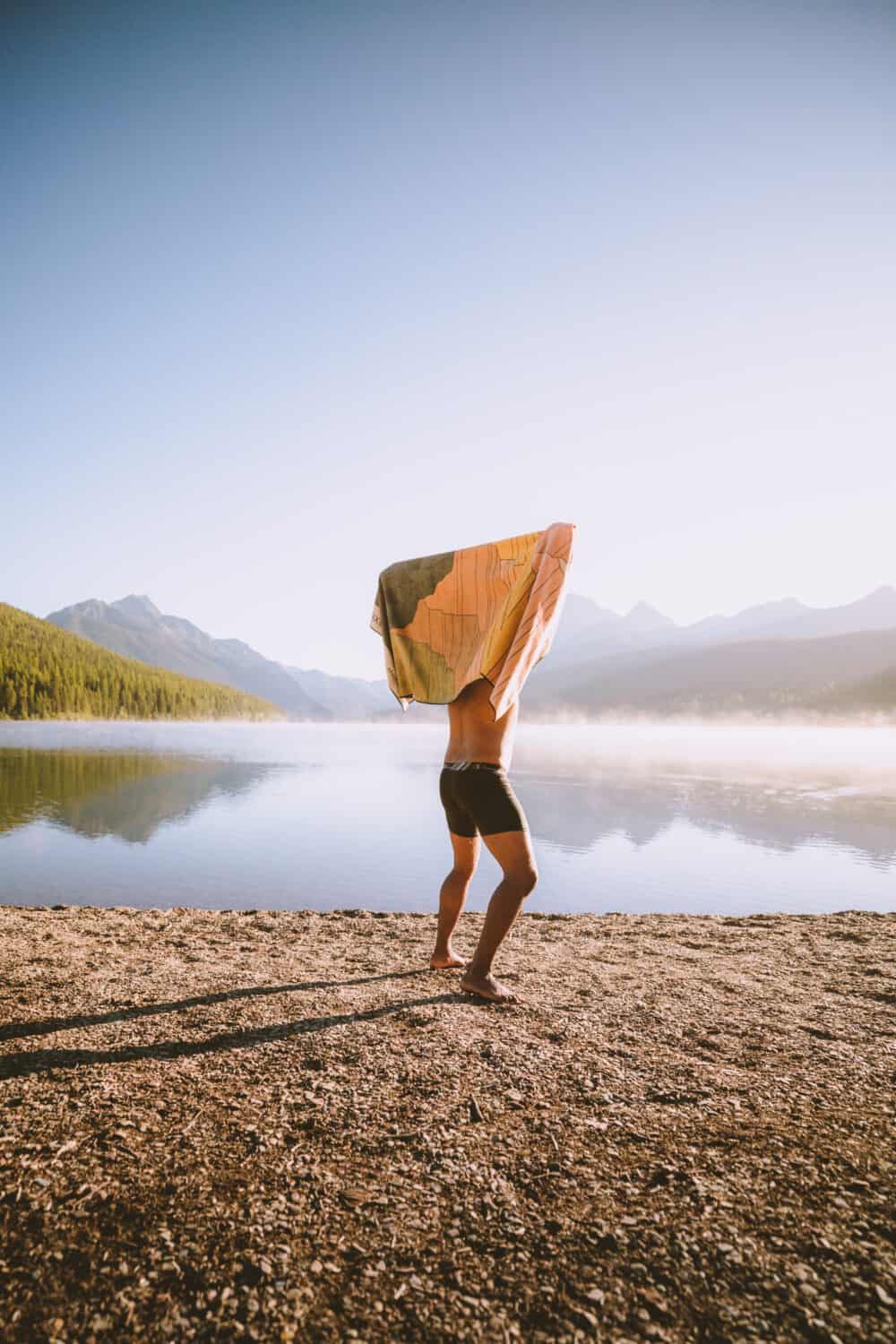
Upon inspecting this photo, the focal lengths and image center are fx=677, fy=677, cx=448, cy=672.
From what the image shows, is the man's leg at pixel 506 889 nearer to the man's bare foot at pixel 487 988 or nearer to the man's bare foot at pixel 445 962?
the man's bare foot at pixel 487 988

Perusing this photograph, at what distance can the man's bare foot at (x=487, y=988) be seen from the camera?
4.70 metres

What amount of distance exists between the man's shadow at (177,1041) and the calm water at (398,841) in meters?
5.49

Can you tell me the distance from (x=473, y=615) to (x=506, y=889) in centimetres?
192

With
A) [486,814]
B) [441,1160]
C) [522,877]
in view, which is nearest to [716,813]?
[522,877]

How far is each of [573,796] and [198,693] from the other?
140m

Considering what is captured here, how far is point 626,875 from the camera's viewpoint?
42.1 feet

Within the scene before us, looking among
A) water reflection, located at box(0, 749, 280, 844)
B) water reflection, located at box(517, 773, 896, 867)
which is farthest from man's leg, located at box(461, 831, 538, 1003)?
water reflection, located at box(0, 749, 280, 844)

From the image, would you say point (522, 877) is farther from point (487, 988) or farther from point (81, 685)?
point (81, 685)

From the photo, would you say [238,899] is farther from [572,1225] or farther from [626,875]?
[572,1225]

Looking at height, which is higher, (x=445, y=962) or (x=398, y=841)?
(x=445, y=962)

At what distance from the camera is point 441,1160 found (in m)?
2.78

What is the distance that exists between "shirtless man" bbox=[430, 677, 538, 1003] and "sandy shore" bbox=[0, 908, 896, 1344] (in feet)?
1.25

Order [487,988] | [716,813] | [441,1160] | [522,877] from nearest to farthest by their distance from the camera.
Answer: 1. [441,1160]
2. [522,877]
3. [487,988]
4. [716,813]

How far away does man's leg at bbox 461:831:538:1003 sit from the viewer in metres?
4.46
